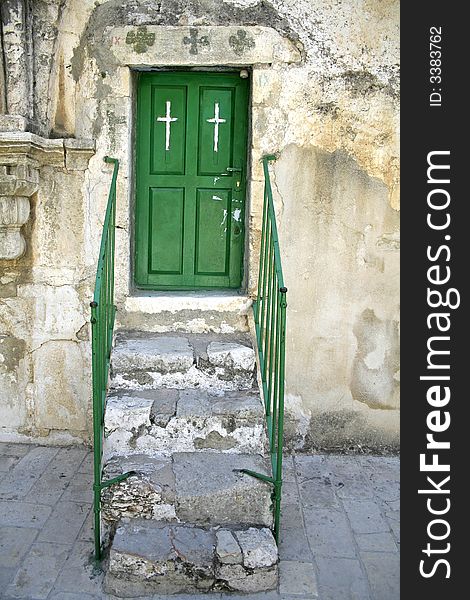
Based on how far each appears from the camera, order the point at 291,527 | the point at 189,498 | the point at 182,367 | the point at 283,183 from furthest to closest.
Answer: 1. the point at 283,183
2. the point at 182,367
3. the point at 291,527
4. the point at 189,498

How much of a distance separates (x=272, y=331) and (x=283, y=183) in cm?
129

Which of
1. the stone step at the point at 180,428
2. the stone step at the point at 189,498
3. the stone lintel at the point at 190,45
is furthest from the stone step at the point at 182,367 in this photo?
the stone lintel at the point at 190,45

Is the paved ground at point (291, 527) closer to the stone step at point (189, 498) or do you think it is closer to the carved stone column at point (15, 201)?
the stone step at point (189, 498)

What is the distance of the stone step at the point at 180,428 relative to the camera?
3.31 metres

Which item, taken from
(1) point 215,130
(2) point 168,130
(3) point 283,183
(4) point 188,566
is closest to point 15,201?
(2) point 168,130

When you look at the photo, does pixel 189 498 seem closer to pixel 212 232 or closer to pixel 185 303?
pixel 185 303

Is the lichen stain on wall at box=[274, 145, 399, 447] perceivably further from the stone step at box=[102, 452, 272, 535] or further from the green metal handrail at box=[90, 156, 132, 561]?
the stone step at box=[102, 452, 272, 535]

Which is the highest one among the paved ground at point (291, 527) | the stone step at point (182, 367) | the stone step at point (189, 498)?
the stone step at point (182, 367)

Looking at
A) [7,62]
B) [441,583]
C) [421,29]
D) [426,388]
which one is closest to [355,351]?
[426,388]

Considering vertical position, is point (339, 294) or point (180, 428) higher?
point (339, 294)

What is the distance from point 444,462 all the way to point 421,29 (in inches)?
98.4

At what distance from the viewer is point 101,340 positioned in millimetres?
3346

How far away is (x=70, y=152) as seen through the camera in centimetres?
414

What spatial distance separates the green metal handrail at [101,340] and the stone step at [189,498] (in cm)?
6
